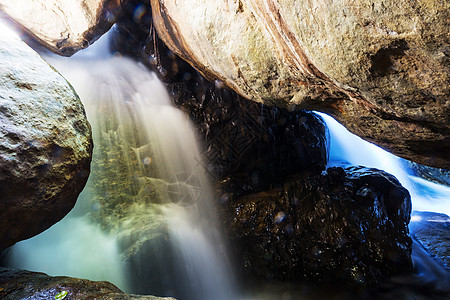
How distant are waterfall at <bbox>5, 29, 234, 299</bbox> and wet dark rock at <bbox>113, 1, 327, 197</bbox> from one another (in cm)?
33

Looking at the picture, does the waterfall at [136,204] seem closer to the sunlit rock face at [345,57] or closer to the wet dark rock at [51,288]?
the wet dark rock at [51,288]

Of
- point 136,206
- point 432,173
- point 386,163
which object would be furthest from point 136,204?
point 432,173

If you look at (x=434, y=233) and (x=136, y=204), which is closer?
(x=136, y=204)

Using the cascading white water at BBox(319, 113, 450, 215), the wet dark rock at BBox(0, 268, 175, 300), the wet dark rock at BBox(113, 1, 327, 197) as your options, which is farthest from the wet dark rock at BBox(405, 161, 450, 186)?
the wet dark rock at BBox(0, 268, 175, 300)

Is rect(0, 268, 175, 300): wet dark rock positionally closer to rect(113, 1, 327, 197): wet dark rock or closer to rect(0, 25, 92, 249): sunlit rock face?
rect(0, 25, 92, 249): sunlit rock face

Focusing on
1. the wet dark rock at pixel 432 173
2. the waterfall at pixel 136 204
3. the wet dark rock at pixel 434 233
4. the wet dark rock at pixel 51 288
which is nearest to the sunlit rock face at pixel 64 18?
the waterfall at pixel 136 204

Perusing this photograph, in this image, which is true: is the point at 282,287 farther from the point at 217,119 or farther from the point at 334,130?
the point at 334,130

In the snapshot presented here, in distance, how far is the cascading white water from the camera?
891 centimetres

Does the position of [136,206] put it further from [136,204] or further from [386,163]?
[386,163]

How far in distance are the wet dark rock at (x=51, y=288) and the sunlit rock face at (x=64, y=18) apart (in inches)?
151

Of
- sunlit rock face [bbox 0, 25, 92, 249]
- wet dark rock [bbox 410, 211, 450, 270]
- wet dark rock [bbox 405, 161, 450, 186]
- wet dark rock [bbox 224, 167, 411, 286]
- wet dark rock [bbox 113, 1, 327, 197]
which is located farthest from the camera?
wet dark rock [bbox 405, 161, 450, 186]

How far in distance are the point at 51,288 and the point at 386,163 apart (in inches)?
501

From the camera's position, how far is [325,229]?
499cm

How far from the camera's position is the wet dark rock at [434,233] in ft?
17.6
